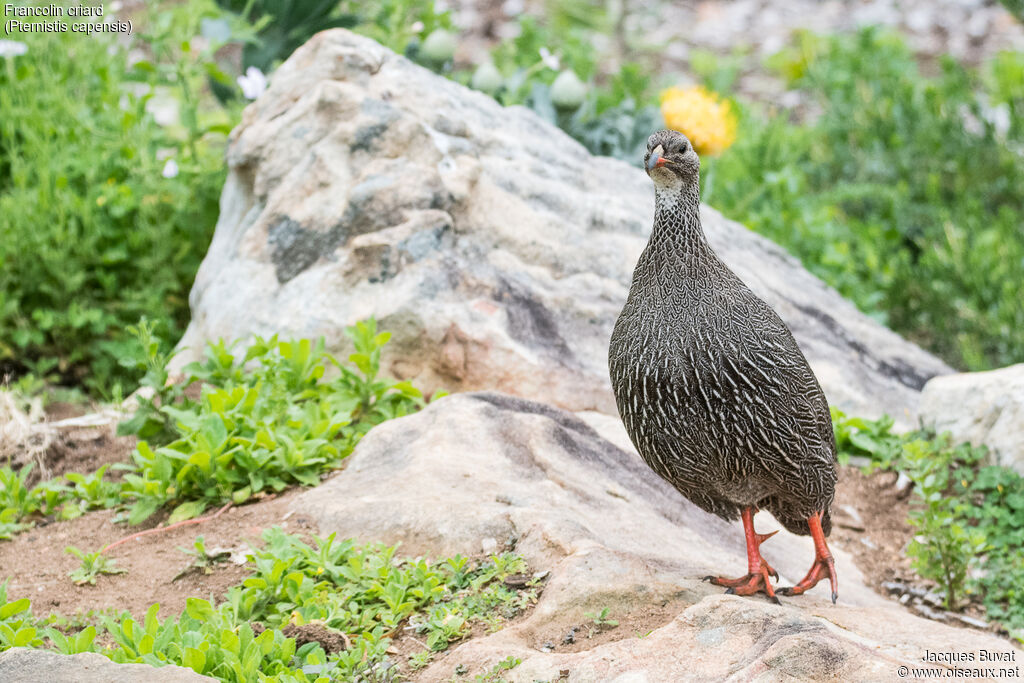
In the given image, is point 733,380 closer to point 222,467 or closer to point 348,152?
point 222,467

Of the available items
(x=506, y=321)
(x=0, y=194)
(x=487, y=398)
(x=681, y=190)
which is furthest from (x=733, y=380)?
(x=0, y=194)

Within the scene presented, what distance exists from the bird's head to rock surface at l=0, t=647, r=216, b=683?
6.78 ft

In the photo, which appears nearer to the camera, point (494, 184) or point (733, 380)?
point (733, 380)

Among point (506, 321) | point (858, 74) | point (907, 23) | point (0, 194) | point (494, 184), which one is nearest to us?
point (506, 321)

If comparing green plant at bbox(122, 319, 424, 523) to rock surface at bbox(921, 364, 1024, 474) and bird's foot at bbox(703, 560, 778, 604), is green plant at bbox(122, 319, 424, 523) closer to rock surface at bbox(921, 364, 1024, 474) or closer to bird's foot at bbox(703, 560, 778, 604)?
bird's foot at bbox(703, 560, 778, 604)

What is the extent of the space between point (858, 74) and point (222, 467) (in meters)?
7.71

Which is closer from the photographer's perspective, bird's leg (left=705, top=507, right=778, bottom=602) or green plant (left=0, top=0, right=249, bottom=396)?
bird's leg (left=705, top=507, right=778, bottom=602)

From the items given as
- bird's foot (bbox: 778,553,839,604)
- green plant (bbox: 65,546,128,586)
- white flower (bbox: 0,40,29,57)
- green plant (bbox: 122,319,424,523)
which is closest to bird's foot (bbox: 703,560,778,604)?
bird's foot (bbox: 778,553,839,604)

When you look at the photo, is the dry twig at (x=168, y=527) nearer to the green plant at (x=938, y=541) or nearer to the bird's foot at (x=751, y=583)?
the bird's foot at (x=751, y=583)

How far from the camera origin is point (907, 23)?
1261cm

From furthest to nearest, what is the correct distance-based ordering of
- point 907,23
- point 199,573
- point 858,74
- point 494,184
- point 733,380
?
point 907,23 < point 858,74 < point 494,184 < point 199,573 < point 733,380

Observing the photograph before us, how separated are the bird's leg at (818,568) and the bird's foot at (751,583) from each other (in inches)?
7.3

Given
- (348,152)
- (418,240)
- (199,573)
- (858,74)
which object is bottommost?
(199,573)

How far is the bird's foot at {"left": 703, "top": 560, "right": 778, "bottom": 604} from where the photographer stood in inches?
142
